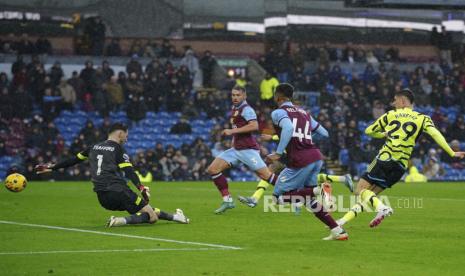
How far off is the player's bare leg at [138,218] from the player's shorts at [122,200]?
10 cm

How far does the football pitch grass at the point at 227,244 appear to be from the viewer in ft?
35.2

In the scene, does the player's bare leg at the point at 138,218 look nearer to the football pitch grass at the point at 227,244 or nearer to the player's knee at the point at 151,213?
the player's knee at the point at 151,213

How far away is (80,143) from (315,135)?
21.4m

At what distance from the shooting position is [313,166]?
1420 centimetres

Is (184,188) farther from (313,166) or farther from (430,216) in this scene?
(313,166)

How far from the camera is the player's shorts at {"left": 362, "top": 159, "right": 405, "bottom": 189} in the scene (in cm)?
1523

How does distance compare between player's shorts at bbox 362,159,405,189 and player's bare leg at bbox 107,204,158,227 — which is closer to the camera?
player's shorts at bbox 362,159,405,189

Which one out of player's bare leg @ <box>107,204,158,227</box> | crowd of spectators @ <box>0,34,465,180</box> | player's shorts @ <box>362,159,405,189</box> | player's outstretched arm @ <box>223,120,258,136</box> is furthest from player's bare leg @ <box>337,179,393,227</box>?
crowd of spectators @ <box>0,34,465,180</box>

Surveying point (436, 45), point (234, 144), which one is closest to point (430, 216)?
point (234, 144)

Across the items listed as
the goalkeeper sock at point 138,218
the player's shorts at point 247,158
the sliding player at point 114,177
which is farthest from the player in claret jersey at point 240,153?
the sliding player at point 114,177

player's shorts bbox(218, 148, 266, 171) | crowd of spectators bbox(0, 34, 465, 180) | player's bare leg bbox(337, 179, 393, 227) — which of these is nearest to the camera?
player's bare leg bbox(337, 179, 393, 227)

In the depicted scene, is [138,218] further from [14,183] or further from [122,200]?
[14,183]

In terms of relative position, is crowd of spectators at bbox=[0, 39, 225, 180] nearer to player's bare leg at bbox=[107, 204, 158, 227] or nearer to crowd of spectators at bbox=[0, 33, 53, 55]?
crowd of spectators at bbox=[0, 33, 53, 55]

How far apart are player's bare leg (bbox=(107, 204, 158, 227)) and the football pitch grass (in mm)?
145
